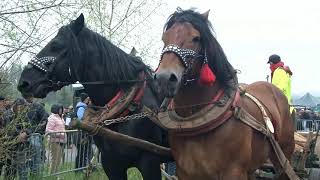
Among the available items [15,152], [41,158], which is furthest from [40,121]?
[15,152]

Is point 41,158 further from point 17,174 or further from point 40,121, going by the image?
point 40,121

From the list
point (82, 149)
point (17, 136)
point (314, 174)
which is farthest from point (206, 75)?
point (82, 149)

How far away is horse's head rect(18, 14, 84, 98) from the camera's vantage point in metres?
4.64

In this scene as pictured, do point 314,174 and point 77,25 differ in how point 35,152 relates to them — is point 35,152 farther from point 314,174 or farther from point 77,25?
point 314,174

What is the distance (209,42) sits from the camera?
13.5 ft

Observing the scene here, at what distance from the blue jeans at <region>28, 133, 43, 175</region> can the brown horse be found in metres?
2.95

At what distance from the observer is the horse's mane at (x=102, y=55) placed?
486 cm

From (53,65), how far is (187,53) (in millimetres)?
1439

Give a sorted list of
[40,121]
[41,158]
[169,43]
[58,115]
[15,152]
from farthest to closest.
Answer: [58,115]
[40,121]
[41,158]
[15,152]
[169,43]

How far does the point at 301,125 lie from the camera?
1409cm

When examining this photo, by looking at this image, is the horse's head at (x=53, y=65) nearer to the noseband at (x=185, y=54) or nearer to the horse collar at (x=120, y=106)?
the horse collar at (x=120, y=106)

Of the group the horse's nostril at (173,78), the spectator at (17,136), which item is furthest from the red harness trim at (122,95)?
the spectator at (17,136)

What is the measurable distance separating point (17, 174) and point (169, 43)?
3.58m

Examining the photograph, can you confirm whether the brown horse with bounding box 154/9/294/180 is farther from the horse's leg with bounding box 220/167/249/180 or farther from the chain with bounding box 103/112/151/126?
the chain with bounding box 103/112/151/126
